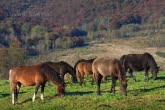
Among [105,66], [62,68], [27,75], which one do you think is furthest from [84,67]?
[27,75]

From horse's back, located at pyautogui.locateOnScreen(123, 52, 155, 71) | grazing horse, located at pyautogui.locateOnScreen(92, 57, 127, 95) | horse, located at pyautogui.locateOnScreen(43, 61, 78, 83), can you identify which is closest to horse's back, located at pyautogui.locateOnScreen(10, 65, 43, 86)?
grazing horse, located at pyautogui.locateOnScreen(92, 57, 127, 95)

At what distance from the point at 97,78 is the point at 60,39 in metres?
151

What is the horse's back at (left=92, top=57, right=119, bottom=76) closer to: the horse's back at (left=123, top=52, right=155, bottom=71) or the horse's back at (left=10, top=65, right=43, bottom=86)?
the horse's back at (left=10, top=65, right=43, bottom=86)

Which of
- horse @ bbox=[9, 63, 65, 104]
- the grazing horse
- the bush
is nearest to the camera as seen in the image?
horse @ bbox=[9, 63, 65, 104]

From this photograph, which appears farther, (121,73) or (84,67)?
(84,67)

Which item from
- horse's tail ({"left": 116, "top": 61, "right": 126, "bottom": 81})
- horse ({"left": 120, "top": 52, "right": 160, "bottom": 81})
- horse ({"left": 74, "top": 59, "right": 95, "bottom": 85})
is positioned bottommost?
horse ({"left": 74, "top": 59, "right": 95, "bottom": 85})

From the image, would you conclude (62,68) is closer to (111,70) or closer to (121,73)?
(111,70)

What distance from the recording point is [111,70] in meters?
19.5

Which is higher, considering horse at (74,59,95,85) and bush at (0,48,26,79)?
horse at (74,59,95,85)

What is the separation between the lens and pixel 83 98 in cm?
1695

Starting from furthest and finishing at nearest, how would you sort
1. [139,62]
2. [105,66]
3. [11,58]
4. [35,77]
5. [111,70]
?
[11,58], [139,62], [105,66], [111,70], [35,77]

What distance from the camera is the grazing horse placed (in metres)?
18.8

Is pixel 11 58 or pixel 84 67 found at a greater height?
pixel 84 67

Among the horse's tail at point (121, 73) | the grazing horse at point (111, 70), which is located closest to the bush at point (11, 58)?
the grazing horse at point (111, 70)
